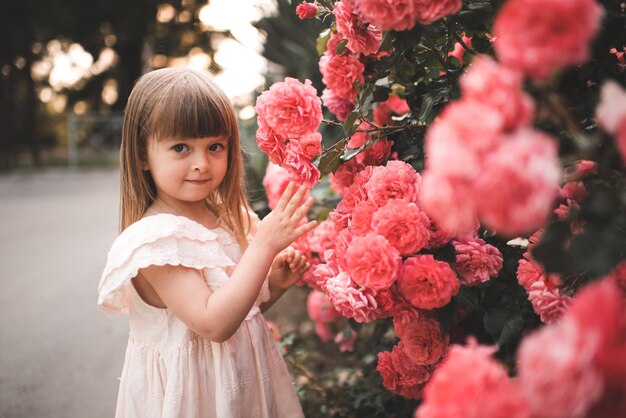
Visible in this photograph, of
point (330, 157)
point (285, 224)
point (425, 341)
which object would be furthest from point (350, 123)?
point (425, 341)

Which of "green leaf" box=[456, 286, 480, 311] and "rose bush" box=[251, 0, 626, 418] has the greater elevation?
"rose bush" box=[251, 0, 626, 418]

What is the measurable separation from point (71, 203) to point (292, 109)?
25.9ft

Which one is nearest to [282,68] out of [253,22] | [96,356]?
[253,22]

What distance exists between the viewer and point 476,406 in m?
0.59

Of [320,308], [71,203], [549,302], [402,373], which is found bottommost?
[71,203]

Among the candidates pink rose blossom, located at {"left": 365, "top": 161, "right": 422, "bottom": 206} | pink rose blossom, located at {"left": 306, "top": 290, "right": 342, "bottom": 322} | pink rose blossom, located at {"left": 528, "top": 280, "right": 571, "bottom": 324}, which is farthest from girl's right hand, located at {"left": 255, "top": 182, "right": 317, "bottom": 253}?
pink rose blossom, located at {"left": 306, "top": 290, "right": 342, "bottom": 322}

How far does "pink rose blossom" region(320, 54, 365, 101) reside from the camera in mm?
1362

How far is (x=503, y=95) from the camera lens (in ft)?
1.90

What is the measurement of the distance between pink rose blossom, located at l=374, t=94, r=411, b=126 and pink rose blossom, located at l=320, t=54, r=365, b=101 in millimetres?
213

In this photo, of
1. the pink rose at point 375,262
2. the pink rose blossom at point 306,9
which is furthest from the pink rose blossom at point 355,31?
the pink rose at point 375,262

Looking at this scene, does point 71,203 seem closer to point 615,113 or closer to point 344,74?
point 344,74

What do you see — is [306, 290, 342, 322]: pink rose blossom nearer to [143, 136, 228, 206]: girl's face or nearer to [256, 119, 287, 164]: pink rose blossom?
[143, 136, 228, 206]: girl's face

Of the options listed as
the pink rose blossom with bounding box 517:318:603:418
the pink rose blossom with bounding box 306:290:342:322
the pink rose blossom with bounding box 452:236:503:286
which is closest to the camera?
the pink rose blossom with bounding box 517:318:603:418

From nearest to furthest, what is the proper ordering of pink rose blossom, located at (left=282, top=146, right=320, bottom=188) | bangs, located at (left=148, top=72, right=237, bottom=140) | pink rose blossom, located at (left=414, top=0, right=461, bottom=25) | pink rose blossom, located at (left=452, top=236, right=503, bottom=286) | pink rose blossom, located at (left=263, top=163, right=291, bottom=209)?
pink rose blossom, located at (left=414, top=0, right=461, bottom=25) → pink rose blossom, located at (left=452, top=236, right=503, bottom=286) → pink rose blossom, located at (left=282, top=146, right=320, bottom=188) → bangs, located at (left=148, top=72, right=237, bottom=140) → pink rose blossom, located at (left=263, top=163, right=291, bottom=209)
